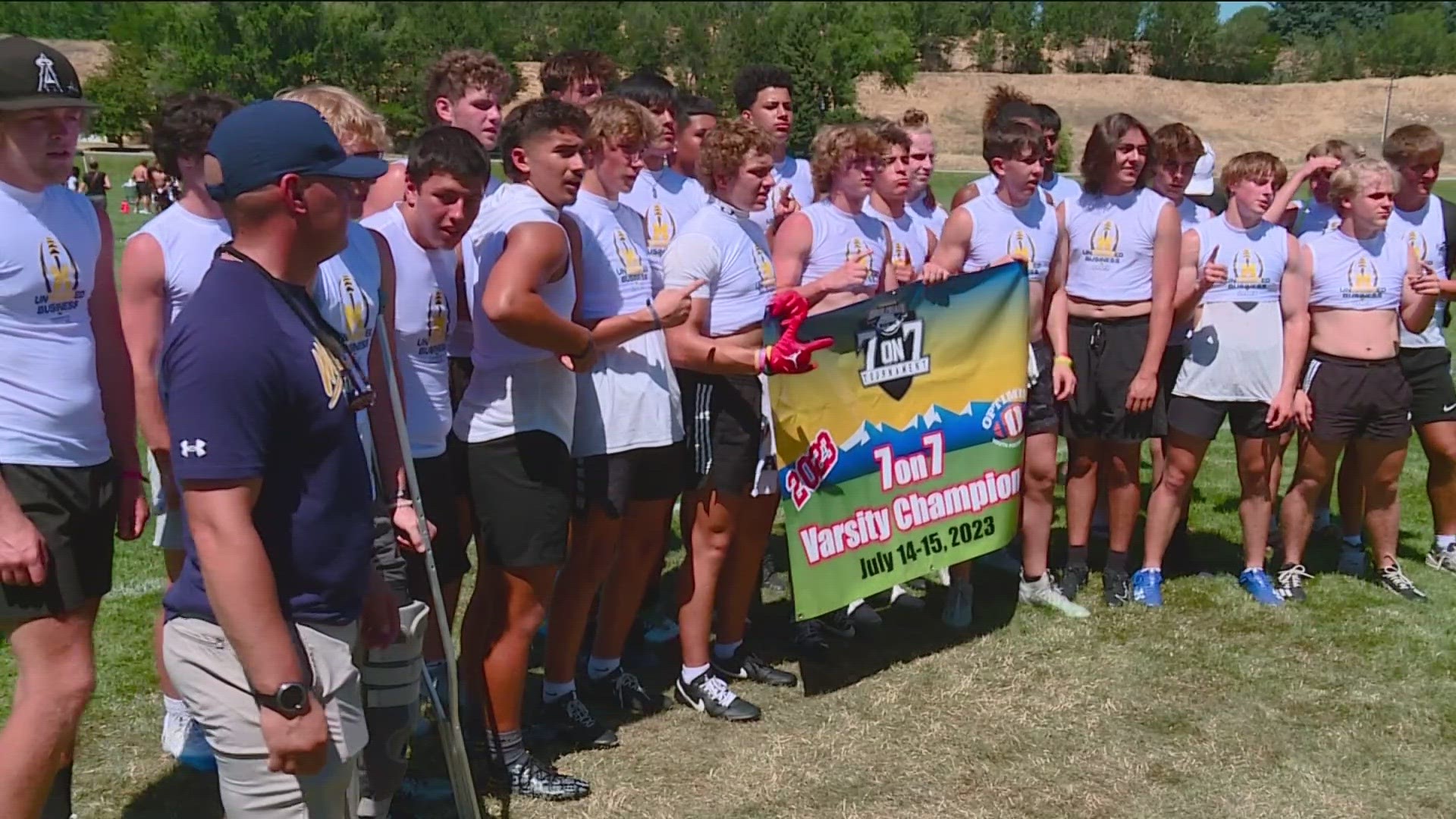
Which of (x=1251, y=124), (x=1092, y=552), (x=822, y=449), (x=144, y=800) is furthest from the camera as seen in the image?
(x=1251, y=124)

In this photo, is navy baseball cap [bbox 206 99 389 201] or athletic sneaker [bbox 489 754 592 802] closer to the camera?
navy baseball cap [bbox 206 99 389 201]

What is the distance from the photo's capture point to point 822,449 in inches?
191

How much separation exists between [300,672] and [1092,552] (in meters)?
5.56

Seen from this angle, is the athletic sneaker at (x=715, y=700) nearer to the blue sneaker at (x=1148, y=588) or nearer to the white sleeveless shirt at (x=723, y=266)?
the white sleeveless shirt at (x=723, y=266)

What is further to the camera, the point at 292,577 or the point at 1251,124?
the point at 1251,124

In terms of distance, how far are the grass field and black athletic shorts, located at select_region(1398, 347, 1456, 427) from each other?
97 centimetres

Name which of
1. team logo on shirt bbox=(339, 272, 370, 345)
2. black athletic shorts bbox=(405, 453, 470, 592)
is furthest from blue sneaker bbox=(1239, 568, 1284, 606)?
team logo on shirt bbox=(339, 272, 370, 345)

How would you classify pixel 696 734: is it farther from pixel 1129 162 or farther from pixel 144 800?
pixel 1129 162

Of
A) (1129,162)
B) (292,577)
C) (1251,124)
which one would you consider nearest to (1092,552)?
(1129,162)

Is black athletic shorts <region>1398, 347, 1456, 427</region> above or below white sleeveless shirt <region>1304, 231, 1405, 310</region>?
below

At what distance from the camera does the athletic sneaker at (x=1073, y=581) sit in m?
5.97

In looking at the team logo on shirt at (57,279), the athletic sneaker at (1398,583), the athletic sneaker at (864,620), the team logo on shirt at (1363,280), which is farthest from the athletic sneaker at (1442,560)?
the team logo on shirt at (57,279)

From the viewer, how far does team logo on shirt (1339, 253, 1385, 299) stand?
Result: 5.85m

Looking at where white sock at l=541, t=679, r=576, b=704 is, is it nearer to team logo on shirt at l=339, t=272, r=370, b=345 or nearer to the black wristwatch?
team logo on shirt at l=339, t=272, r=370, b=345
